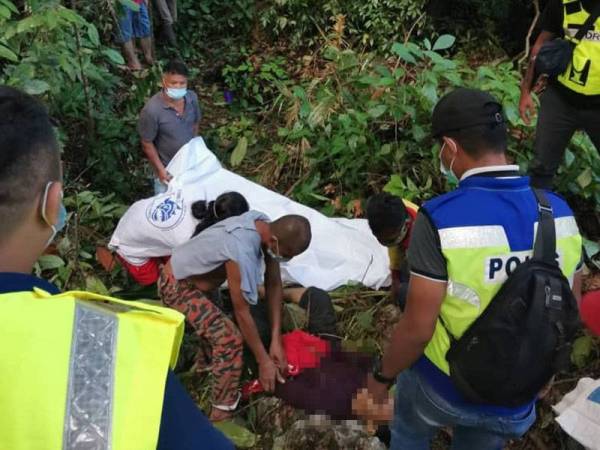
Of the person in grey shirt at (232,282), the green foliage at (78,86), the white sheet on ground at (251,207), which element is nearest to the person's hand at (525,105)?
the white sheet on ground at (251,207)

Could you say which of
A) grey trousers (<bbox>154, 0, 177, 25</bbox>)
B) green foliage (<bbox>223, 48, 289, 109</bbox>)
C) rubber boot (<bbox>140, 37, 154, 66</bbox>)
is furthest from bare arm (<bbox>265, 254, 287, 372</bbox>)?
grey trousers (<bbox>154, 0, 177, 25</bbox>)

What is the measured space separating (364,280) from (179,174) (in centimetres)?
139

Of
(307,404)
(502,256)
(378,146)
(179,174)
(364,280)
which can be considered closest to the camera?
(502,256)

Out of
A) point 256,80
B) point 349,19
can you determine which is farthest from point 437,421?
point 349,19

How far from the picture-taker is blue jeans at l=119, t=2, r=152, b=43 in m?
5.86

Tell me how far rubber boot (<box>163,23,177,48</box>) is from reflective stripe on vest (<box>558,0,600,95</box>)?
4990 millimetres

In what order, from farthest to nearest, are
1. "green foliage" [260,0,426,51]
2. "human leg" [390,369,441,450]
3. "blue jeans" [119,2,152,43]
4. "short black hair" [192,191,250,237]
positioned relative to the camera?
"green foliage" [260,0,426,51] < "blue jeans" [119,2,152,43] < "short black hair" [192,191,250,237] < "human leg" [390,369,441,450]

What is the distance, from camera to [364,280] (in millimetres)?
3531

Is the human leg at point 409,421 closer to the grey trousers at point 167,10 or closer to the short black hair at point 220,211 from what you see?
the short black hair at point 220,211

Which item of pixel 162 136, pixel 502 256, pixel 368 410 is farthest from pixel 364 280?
pixel 502 256

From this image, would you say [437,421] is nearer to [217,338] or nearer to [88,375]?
[217,338]

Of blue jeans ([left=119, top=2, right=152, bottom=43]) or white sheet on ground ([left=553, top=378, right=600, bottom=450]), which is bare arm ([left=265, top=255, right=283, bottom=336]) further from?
blue jeans ([left=119, top=2, right=152, bottom=43])

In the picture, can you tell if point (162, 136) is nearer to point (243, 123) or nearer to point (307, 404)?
point (243, 123)

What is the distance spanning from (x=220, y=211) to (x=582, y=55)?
1964mm
